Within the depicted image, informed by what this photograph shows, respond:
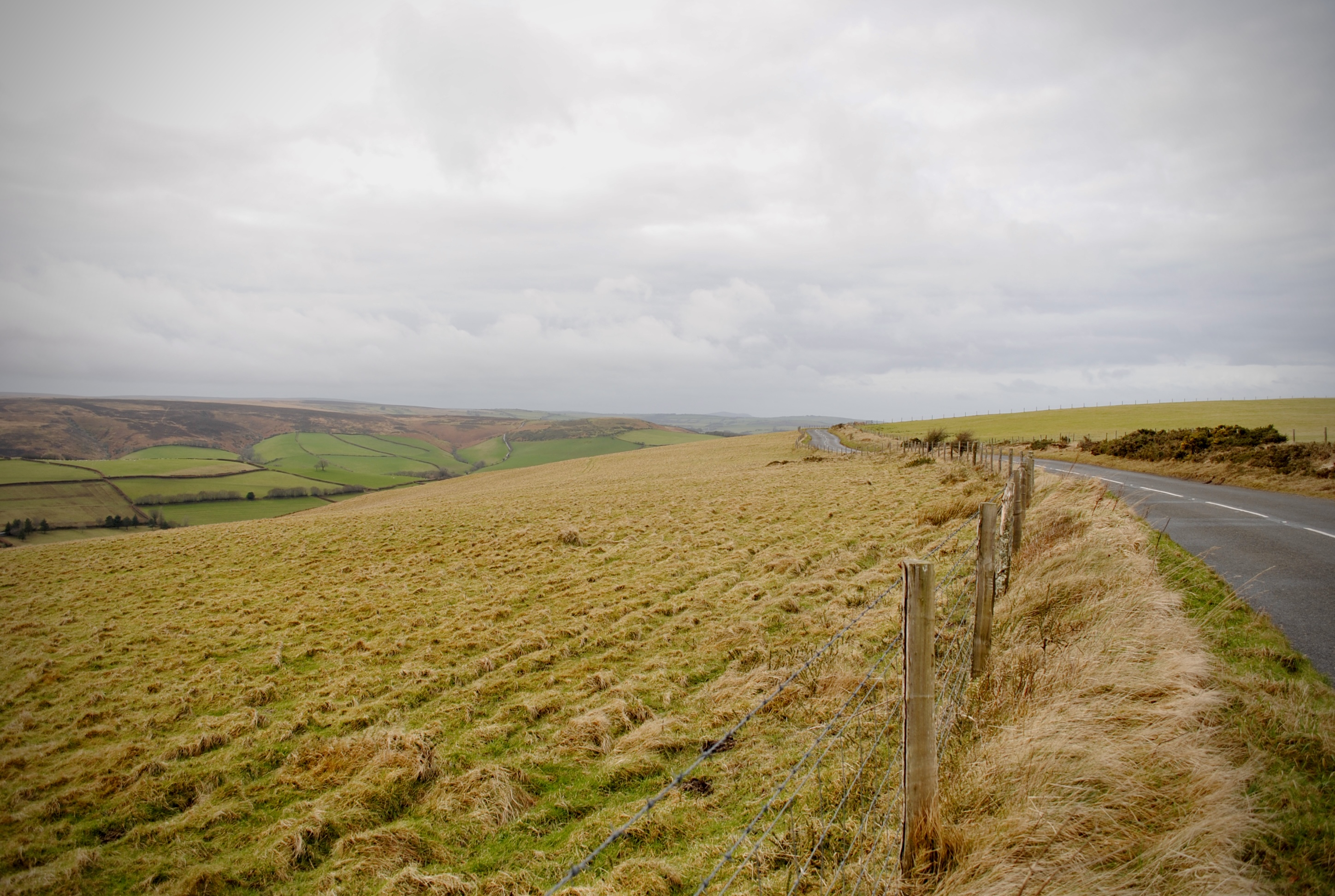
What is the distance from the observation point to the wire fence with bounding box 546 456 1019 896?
3713 mm

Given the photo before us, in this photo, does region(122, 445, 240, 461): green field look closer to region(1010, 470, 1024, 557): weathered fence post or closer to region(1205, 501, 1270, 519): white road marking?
region(1010, 470, 1024, 557): weathered fence post

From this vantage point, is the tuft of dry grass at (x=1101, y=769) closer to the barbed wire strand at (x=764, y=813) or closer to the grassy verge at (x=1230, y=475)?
the barbed wire strand at (x=764, y=813)

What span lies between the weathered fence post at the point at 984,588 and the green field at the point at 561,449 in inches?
3785

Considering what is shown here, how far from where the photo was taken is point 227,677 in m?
9.71

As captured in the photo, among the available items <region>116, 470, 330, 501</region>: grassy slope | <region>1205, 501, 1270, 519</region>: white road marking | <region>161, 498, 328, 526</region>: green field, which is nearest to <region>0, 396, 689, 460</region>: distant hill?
<region>116, 470, 330, 501</region>: grassy slope

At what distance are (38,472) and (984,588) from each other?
93880 millimetres

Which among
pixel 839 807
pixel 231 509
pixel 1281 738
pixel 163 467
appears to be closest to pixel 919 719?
pixel 839 807

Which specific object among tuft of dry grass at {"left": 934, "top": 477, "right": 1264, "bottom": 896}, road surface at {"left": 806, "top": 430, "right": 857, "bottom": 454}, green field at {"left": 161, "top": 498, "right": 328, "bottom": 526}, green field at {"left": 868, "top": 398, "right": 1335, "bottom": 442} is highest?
green field at {"left": 868, "top": 398, "right": 1335, "bottom": 442}

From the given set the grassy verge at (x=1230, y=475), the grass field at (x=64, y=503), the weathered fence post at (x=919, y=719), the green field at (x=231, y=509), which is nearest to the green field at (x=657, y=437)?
the green field at (x=231, y=509)

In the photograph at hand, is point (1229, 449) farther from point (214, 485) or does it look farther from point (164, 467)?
point (164, 467)

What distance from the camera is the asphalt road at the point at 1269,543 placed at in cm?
687

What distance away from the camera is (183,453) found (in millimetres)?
105375

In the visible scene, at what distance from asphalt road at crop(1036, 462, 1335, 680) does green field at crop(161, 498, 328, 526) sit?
61.3m

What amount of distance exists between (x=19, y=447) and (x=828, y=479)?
134678 mm
